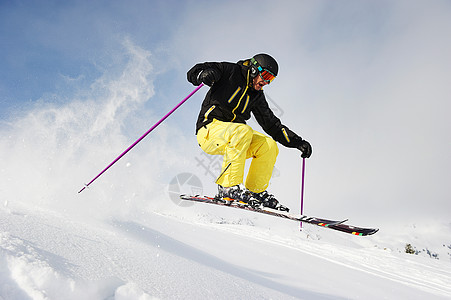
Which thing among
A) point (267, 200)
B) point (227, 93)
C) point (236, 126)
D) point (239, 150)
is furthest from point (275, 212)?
point (227, 93)

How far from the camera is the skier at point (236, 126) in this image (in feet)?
11.8

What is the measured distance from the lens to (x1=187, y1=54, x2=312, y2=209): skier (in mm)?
3596

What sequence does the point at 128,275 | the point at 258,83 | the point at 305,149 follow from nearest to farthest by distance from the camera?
the point at 128,275 → the point at 258,83 → the point at 305,149

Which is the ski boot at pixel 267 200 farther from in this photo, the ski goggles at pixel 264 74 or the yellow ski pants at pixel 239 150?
the ski goggles at pixel 264 74

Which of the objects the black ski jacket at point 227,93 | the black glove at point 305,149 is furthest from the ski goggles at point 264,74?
the black glove at point 305,149

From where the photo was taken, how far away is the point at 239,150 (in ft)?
11.6

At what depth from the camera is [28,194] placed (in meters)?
4.55

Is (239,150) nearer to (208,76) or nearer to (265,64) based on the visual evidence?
(208,76)

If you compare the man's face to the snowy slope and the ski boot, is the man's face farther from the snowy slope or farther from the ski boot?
the snowy slope

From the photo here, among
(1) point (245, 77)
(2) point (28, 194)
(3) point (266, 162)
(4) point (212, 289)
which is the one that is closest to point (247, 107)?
(1) point (245, 77)

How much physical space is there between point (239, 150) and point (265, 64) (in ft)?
4.18

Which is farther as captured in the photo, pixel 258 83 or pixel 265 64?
pixel 258 83

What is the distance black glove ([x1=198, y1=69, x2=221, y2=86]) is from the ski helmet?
1.96ft

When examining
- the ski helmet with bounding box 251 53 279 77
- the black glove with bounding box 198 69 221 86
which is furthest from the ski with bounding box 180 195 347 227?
the ski helmet with bounding box 251 53 279 77
